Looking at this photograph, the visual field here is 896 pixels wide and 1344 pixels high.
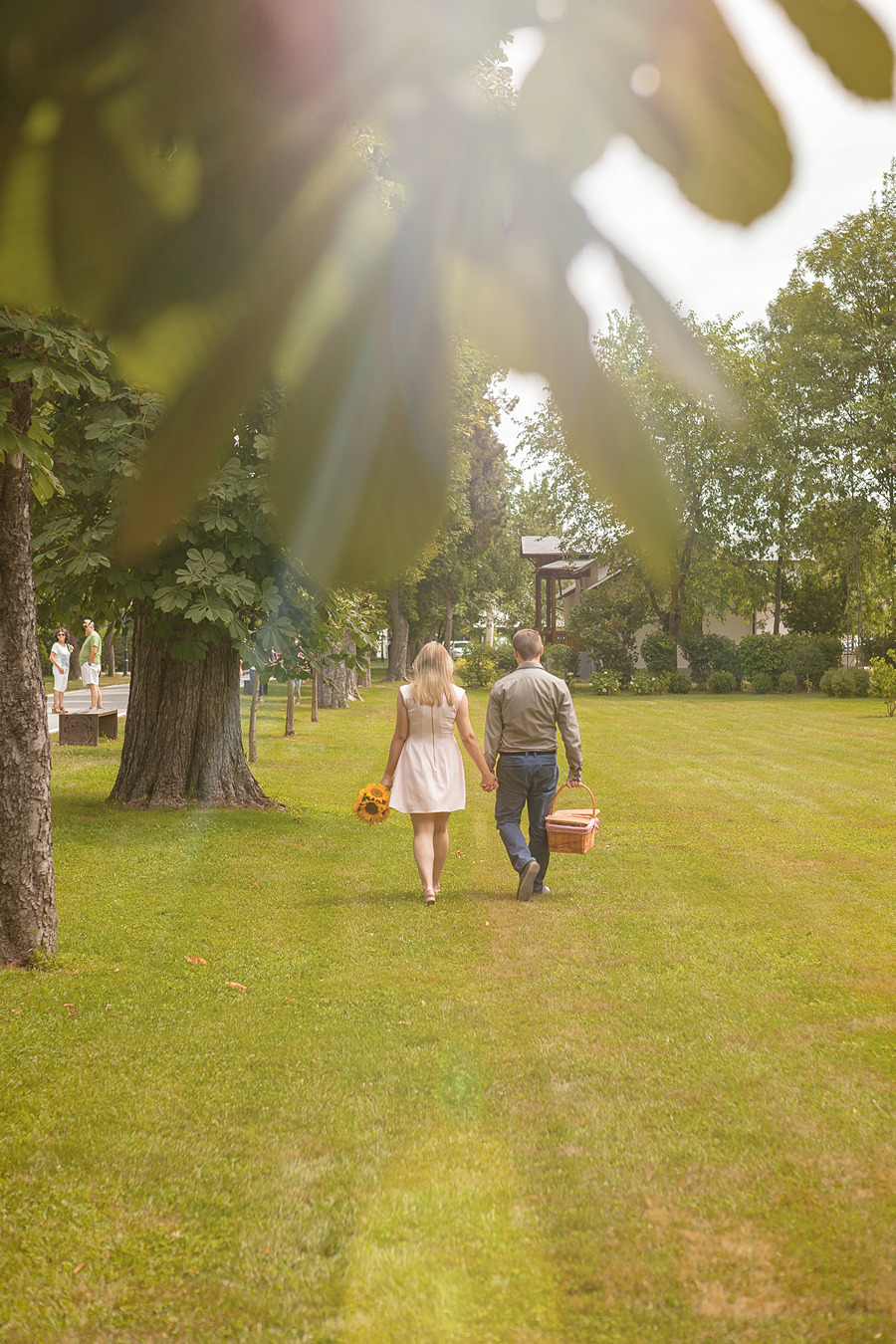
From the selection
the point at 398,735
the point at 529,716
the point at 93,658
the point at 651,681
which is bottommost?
the point at 398,735

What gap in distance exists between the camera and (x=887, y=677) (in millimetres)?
19016

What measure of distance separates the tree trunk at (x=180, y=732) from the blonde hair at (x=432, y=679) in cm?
302

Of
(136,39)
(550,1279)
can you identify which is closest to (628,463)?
(136,39)

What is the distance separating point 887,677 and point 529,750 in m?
14.6

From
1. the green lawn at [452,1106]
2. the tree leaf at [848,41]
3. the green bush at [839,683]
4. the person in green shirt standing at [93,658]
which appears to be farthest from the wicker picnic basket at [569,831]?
the green bush at [839,683]

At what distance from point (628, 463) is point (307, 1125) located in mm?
3319

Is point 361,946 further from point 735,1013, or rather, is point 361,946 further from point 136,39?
point 136,39

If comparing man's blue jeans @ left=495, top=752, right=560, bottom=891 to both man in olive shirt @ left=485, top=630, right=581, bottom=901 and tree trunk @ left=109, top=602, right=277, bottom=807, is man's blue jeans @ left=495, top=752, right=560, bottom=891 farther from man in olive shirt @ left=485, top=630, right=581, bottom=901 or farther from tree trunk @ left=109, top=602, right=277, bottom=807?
tree trunk @ left=109, top=602, right=277, bottom=807

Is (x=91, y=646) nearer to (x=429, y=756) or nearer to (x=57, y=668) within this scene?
(x=57, y=668)

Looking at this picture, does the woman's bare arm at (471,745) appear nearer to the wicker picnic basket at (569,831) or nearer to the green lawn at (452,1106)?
the wicker picnic basket at (569,831)

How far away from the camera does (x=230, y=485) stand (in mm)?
695

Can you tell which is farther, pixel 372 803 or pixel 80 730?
pixel 80 730

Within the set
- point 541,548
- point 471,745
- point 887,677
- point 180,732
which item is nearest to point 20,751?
point 471,745

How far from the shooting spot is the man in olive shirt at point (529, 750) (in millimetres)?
6453
